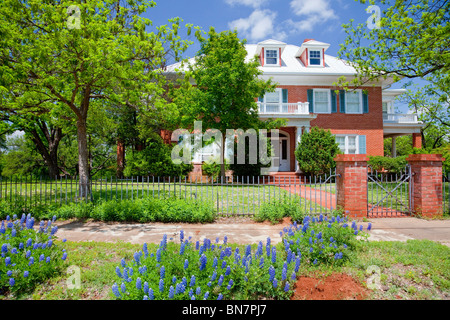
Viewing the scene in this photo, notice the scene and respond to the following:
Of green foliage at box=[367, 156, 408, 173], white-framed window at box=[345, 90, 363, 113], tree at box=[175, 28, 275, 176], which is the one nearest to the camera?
tree at box=[175, 28, 275, 176]

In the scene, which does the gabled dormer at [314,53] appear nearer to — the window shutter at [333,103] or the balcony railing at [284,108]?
the window shutter at [333,103]

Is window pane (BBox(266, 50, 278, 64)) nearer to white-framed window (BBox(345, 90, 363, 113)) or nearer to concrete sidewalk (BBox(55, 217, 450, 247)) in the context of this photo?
white-framed window (BBox(345, 90, 363, 113))

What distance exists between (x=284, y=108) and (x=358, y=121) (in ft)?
19.2

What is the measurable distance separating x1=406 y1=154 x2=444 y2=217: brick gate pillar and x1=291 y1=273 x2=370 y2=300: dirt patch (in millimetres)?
5247

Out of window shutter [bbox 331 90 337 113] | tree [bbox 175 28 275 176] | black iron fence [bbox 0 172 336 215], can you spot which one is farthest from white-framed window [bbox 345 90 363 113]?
black iron fence [bbox 0 172 336 215]

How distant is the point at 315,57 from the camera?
2136 cm

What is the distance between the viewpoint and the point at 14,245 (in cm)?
367

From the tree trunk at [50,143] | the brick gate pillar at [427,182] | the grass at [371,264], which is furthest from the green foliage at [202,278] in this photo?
the tree trunk at [50,143]

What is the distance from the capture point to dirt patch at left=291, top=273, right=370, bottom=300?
2988 mm

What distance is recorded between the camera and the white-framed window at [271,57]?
20.9 meters

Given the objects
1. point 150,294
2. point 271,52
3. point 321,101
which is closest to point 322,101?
point 321,101

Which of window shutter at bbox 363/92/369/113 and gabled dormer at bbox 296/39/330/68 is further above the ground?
gabled dormer at bbox 296/39/330/68
